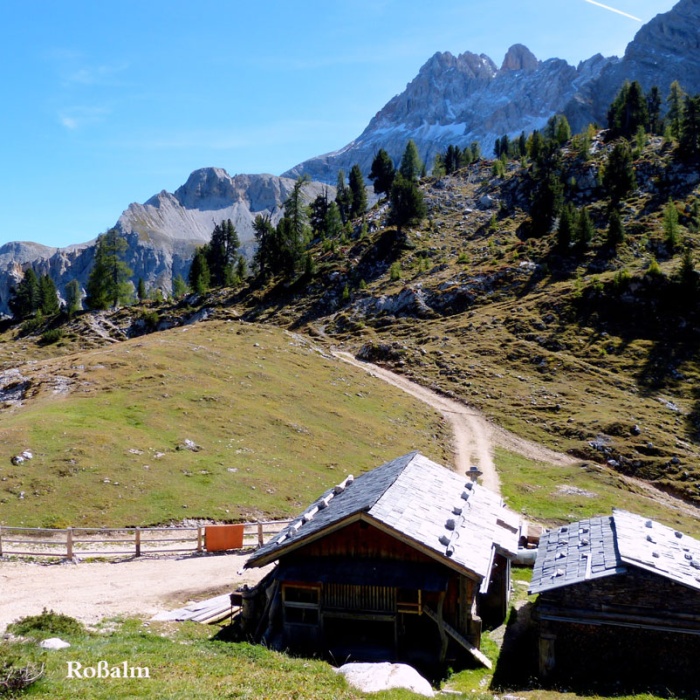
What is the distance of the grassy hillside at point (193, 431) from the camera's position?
33656 millimetres

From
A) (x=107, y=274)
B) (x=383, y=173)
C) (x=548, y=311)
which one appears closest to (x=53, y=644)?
(x=548, y=311)

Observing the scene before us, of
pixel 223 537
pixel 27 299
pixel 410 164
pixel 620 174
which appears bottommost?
pixel 223 537

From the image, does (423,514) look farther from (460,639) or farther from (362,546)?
(460,639)

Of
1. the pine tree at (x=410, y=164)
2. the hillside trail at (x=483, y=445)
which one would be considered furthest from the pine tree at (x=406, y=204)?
the hillside trail at (x=483, y=445)

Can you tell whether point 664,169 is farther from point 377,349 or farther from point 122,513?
point 122,513

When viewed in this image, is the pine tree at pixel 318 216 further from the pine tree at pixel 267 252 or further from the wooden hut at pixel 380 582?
the wooden hut at pixel 380 582

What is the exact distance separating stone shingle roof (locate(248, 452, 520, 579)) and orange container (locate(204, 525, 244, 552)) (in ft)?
21.7

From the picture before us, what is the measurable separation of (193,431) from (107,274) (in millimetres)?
83280

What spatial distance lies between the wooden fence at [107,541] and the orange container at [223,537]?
0.58 ft

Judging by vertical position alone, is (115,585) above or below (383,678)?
below

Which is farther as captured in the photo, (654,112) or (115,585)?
(654,112)

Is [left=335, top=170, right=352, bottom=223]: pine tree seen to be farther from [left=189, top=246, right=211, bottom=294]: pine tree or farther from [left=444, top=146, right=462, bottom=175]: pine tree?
[left=189, top=246, right=211, bottom=294]: pine tree

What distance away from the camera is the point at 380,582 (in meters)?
20.0

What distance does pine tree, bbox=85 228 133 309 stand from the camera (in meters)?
115
